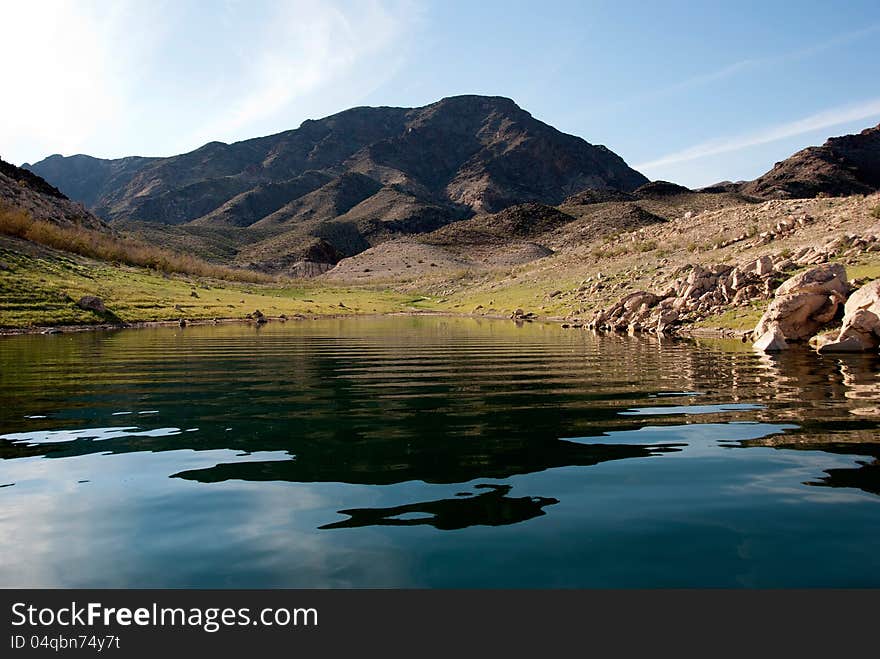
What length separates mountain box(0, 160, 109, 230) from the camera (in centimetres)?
8325

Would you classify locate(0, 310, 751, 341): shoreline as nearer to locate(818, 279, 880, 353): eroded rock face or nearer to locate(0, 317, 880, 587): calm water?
locate(818, 279, 880, 353): eroded rock face

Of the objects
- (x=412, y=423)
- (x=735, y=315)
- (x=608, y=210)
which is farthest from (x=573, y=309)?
(x=608, y=210)

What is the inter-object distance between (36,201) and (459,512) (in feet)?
341

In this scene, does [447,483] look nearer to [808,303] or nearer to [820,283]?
[808,303]

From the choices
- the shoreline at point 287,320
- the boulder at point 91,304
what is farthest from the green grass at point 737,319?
the boulder at point 91,304

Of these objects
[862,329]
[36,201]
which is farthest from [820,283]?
[36,201]

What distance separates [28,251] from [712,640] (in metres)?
72.3

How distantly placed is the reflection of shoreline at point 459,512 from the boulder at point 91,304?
48166mm

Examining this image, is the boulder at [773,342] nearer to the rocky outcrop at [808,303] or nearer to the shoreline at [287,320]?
the rocky outcrop at [808,303]

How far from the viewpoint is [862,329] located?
64.2 feet

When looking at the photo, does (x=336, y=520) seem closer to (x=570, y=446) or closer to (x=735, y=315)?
(x=570, y=446)

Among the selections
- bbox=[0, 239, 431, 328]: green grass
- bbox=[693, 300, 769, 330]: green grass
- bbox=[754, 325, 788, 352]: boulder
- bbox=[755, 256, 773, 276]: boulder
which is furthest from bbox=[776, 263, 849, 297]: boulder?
bbox=[0, 239, 431, 328]: green grass

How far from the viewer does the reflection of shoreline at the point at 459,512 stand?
5.56m

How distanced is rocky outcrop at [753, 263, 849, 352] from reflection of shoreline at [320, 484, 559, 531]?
64.7 ft
